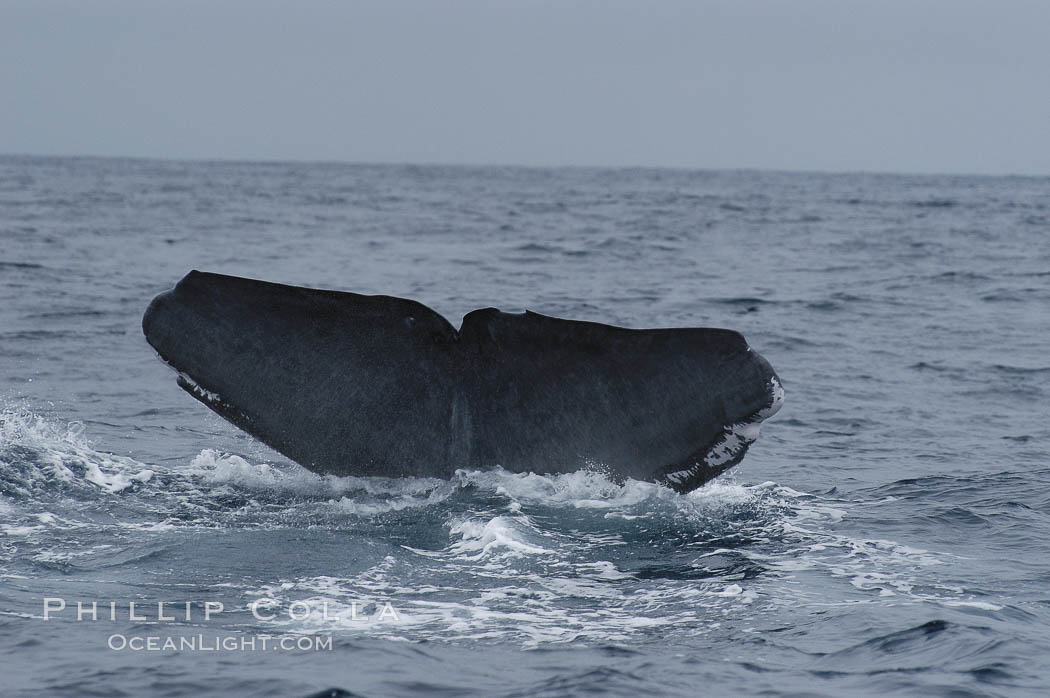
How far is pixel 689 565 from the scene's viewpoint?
22.4 ft

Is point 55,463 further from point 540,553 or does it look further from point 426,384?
point 540,553

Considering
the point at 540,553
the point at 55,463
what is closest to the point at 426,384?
the point at 540,553

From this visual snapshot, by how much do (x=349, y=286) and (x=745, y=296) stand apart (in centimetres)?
710

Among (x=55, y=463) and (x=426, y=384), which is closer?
(x=426, y=384)

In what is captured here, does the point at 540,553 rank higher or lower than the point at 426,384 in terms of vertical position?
lower

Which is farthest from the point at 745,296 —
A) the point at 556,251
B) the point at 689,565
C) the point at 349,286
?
the point at 689,565

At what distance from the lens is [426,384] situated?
6664 mm

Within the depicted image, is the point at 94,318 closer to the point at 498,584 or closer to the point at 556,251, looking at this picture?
the point at 498,584

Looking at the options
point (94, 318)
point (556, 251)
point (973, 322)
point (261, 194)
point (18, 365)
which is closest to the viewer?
point (18, 365)

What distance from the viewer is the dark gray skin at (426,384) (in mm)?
6418

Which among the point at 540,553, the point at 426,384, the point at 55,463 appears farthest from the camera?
the point at 55,463

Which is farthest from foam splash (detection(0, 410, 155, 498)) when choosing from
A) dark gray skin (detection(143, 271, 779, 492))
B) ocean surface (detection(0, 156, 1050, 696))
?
dark gray skin (detection(143, 271, 779, 492))

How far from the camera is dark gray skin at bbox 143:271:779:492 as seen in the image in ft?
21.1

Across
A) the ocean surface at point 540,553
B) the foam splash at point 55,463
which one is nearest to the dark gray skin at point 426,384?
the ocean surface at point 540,553
